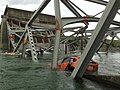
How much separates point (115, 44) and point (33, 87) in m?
143

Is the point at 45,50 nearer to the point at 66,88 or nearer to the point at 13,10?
the point at 13,10

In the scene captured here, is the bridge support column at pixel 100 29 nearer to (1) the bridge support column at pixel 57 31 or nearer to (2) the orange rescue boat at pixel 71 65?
(1) the bridge support column at pixel 57 31

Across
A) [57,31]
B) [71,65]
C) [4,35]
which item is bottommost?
[71,65]

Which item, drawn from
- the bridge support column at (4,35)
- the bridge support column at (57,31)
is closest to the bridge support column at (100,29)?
the bridge support column at (57,31)

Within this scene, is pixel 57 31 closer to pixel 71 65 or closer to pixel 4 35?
pixel 71 65

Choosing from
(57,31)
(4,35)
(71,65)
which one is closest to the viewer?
(57,31)

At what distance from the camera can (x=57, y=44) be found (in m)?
27.0

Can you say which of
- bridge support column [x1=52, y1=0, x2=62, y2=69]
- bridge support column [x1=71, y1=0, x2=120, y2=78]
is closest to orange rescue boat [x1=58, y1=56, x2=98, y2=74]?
bridge support column [x1=52, y1=0, x2=62, y2=69]

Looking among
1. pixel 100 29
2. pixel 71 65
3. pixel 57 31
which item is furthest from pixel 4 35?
pixel 100 29

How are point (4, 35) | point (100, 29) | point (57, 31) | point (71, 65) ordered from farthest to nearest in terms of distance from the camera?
point (4, 35)
point (71, 65)
point (57, 31)
point (100, 29)

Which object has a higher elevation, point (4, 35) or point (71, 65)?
point (4, 35)

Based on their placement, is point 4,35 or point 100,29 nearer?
point 100,29

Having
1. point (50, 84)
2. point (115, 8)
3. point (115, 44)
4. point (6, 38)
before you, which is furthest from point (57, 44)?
point (115, 44)

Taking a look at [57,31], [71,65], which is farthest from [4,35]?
[57,31]
